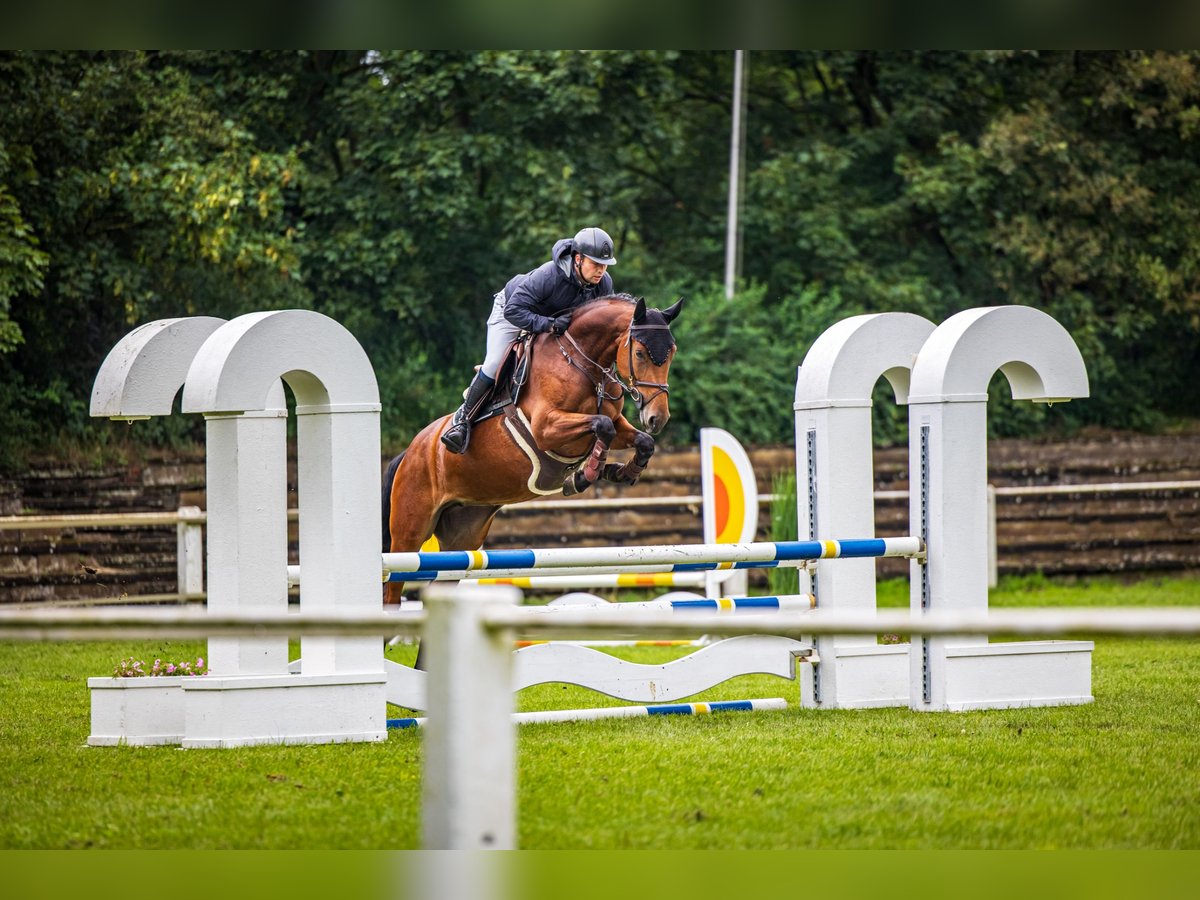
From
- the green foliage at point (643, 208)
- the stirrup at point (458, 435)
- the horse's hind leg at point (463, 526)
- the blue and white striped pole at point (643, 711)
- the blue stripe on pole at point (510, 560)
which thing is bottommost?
the blue and white striped pole at point (643, 711)

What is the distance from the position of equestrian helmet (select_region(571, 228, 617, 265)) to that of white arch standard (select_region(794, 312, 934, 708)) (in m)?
1.03

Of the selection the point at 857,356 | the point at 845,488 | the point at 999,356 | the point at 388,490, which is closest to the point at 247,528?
the point at 388,490

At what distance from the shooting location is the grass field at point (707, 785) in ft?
11.5

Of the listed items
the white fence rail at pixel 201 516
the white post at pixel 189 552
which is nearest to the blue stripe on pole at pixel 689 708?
the white fence rail at pixel 201 516

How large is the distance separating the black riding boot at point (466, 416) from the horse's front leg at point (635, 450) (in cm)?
65

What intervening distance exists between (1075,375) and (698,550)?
180 cm

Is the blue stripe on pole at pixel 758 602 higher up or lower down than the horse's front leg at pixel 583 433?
lower down

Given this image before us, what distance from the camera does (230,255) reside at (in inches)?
522

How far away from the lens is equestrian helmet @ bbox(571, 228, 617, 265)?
639 cm

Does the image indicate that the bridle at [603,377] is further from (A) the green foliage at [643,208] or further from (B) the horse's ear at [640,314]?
(A) the green foliage at [643,208]

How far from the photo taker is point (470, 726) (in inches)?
95.1

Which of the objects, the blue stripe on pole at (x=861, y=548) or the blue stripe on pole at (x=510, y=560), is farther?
the blue stripe on pole at (x=861, y=548)

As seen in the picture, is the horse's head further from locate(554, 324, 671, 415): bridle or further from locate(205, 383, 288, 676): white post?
locate(205, 383, 288, 676): white post
